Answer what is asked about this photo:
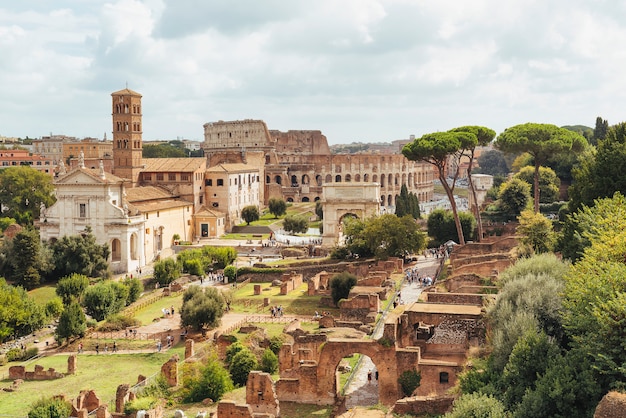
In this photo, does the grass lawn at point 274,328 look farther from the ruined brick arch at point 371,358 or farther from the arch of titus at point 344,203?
the arch of titus at point 344,203

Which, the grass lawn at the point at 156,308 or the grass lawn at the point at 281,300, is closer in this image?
the grass lawn at the point at 281,300

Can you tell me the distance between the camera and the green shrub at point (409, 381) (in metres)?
19.4

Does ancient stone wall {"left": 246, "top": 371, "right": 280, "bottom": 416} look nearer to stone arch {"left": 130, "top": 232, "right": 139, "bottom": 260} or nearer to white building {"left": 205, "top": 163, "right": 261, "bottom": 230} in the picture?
stone arch {"left": 130, "top": 232, "right": 139, "bottom": 260}

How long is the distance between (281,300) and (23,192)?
4024 cm

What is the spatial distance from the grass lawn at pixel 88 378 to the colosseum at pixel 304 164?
53.4 metres

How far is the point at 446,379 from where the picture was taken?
19.5m

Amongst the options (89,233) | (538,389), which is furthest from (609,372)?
(89,233)

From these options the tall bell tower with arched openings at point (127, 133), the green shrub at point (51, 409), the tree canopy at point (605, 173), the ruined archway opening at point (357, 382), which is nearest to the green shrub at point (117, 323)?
the green shrub at point (51, 409)

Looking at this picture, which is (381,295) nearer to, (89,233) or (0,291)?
Answer: (0,291)

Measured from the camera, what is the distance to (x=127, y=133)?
5962 centimetres

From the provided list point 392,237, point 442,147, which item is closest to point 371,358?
point 392,237

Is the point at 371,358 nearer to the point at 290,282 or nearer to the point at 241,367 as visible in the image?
the point at 241,367

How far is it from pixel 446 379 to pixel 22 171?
57474 mm

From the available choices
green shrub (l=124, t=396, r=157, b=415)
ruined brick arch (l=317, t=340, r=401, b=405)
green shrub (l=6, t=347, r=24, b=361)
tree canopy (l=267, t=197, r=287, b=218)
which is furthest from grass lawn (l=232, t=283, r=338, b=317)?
tree canopy (l=267, t=197, r=287, b=218)
